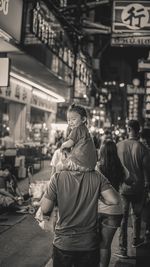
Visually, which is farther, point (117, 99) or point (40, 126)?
point (117, 99)

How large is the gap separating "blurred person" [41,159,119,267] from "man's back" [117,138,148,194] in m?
3.12

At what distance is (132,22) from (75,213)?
28.2ft

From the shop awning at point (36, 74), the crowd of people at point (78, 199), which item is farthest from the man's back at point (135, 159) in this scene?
the shop awning at point (36, 74)

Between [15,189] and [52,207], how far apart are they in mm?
7534

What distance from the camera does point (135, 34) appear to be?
10.5 metres

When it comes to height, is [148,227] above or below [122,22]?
below

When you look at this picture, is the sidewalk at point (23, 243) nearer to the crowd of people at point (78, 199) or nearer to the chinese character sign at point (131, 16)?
the crowd of people at point (78, 199)

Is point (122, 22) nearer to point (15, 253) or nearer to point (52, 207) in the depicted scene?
point (15, 253)

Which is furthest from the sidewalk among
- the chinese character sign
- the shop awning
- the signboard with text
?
the chinese character sign

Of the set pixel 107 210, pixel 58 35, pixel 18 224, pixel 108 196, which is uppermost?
pixel 58 35

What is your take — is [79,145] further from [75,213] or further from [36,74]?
[36,74]

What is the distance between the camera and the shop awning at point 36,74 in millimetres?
13031

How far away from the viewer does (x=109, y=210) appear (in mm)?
3465

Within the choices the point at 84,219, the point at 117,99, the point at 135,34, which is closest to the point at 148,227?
the point at 84,219
